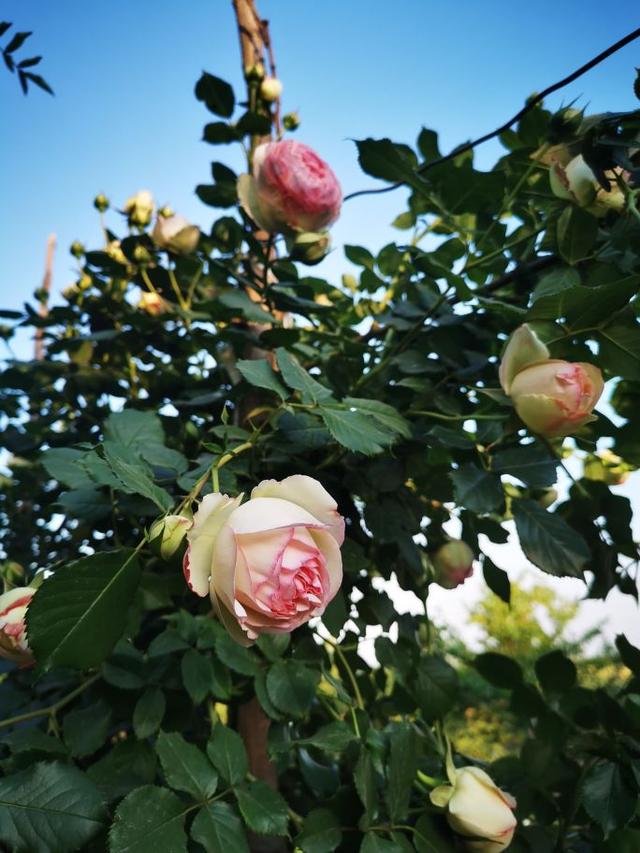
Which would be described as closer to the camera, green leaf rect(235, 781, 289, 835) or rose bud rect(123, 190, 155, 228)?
green leaf rect(235, 781, 289, 835)

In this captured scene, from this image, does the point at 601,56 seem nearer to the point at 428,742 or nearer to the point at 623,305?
the point at 623,305

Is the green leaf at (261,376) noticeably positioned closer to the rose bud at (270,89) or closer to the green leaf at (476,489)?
A: the green leaf at (476,489)

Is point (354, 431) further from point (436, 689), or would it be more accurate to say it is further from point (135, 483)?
point (436, 689)

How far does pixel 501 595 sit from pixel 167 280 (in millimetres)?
604

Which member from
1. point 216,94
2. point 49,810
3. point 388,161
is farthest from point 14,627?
point 216,94

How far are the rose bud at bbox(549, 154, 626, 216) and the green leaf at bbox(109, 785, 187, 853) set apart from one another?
609 mm

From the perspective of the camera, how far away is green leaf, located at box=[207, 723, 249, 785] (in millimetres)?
528

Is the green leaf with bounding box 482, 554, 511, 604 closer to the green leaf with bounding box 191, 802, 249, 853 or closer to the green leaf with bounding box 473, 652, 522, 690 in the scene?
the green leaf with bounding box 473, 652, 522, 690

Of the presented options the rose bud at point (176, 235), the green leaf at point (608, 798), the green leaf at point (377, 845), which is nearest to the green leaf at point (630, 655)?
the green leaf at point (608, 798)

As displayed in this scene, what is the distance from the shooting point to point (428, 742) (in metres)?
0.71

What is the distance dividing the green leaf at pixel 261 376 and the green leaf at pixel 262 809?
32cm

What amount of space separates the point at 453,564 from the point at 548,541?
0.62 ft

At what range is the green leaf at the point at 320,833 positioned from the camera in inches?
21.2

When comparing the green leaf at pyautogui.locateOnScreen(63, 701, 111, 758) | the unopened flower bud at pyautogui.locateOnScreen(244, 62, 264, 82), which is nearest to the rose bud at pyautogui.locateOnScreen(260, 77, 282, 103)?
the unopened flower bud at pyautogui.locateOnScreen(244, 62, 264, 82)
